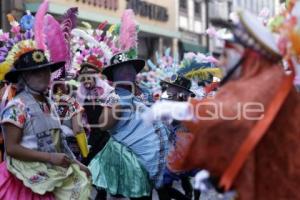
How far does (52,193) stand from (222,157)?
190 centimetres

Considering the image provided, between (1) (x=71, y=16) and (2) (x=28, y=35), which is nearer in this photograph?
(2) (x=28, y=35)

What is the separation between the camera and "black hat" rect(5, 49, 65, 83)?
427cm

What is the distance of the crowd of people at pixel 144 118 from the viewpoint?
2.70 m

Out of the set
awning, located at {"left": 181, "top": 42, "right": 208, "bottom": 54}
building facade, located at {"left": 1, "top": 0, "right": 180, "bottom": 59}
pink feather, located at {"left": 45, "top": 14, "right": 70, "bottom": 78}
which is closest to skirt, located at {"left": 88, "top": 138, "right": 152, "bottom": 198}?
pink feather, located at {"left": 45, "top": 14, "right": 70, "bottom": 78}

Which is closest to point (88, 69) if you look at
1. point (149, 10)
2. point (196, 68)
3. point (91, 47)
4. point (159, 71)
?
point (91, 47)

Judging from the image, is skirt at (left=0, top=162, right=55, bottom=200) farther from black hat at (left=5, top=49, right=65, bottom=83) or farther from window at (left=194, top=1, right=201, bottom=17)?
window at (left=194, top=1, right=201, bottom=17)

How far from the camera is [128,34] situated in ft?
23.8

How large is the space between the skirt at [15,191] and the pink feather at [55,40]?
1.42m

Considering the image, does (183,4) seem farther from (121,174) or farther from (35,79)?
(35,79)

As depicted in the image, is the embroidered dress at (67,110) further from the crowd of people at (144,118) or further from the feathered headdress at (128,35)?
the feathered headdress at (128,35)

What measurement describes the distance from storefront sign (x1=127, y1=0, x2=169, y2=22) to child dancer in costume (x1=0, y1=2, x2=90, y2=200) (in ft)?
68.1

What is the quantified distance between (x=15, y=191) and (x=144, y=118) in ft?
5.57

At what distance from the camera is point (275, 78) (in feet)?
9.08

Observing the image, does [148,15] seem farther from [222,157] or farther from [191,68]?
[222,157]
